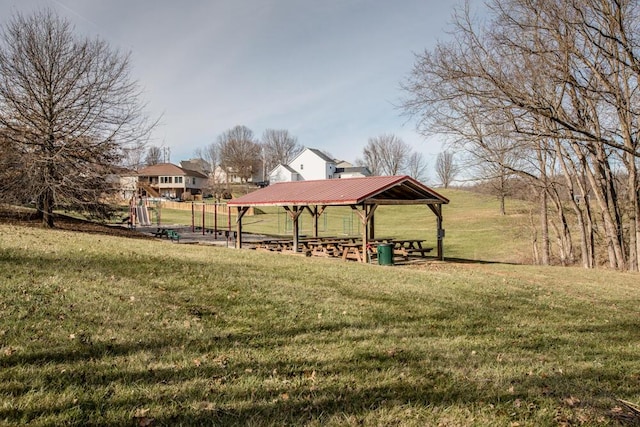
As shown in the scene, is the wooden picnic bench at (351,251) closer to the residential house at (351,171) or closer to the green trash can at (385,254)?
the green trash can at (385,254)

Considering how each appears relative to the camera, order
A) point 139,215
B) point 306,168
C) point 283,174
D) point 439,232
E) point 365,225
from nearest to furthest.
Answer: point 365,225, point 439,232, point 139,215, point 283,174, point 306,168

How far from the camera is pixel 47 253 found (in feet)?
28.4

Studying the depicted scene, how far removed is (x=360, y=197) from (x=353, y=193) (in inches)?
33.6

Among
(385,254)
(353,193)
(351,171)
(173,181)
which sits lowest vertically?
(385,254)

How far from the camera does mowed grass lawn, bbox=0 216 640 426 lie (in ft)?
10.9

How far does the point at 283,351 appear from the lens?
464 cm

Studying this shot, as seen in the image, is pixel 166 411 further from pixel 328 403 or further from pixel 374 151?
pixel 374 151

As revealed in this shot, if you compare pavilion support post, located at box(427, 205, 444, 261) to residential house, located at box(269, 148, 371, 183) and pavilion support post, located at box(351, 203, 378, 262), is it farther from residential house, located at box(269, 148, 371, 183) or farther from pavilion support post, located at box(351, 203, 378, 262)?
residential house, located at box(269, 148, 371, 183)

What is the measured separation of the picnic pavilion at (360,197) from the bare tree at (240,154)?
6496cm

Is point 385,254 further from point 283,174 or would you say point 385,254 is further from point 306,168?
point 306,168

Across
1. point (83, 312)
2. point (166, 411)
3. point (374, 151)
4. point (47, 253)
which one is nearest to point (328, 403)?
point (166, 411)

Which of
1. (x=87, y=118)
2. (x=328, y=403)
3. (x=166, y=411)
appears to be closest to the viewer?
(x=166, y=411)

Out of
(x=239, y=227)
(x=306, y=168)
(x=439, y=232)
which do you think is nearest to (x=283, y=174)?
(x=306, y=168)

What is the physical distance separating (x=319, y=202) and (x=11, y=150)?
12.5 m
